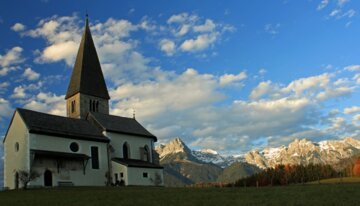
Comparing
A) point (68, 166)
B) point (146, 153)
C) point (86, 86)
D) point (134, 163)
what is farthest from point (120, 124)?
point (68, 166)

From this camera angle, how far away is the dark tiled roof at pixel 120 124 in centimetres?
6462

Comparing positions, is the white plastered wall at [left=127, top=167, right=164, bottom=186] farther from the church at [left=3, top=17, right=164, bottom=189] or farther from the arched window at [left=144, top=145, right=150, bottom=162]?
the arched window at [left=144, top=145, right=150, bottom=162]

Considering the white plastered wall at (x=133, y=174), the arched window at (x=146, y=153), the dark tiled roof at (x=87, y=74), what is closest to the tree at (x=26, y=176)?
the white plastered wall at (x=133, y=174)

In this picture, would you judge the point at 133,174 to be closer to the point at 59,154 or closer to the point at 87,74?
the point at 59,154

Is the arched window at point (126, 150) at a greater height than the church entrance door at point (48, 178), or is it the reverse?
the arched window at point (126, 150)

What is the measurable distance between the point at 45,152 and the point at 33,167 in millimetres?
2194

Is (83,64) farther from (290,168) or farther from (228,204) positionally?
(290,168)

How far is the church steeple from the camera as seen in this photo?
235ft

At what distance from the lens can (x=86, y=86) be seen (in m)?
73.0

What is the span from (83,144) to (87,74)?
19.3 meters

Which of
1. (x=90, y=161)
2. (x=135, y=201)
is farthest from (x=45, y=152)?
(x=135, y=201)

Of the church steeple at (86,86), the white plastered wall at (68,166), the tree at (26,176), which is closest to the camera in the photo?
the tree at (26,176)

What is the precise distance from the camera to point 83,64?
244ft

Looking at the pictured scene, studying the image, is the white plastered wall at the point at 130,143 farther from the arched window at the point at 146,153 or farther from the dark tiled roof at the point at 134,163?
the dark tiled roof at the point at 134,163
